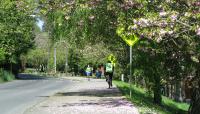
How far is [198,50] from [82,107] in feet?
15.5

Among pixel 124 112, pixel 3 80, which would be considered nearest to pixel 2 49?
pixel 3 80

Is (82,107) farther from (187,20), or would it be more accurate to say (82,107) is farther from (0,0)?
(0,0)

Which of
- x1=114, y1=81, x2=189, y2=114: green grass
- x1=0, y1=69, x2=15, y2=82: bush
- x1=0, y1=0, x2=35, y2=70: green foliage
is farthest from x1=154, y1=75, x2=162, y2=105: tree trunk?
x1=0, y1=0, x2=35, y2=70: green foliage

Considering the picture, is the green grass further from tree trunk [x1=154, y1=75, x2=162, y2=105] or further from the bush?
the bush

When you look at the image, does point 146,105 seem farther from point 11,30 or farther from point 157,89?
point 11,30

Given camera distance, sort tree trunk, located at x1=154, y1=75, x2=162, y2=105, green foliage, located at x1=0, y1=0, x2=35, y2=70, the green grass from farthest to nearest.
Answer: green foliage, located at x1=0, y1=0, x2=35, y2=70
tree trunk, located at x1=154, y1=75, x2=162, y2=105
the green grass

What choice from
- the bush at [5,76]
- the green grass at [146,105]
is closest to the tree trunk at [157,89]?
the green grass at [146,105]

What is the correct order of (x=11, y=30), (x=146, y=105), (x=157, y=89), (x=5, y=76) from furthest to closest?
1. (x=11, y=30)
2. (x=5, y=76)
3. (x=157, y=89)
4. (x=146, y=105)

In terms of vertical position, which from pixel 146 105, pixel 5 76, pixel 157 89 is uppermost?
pixel 5 76

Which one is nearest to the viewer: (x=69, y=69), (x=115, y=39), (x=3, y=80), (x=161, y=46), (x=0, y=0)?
(x=161, y=46)

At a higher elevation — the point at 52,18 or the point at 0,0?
the point at 0,0

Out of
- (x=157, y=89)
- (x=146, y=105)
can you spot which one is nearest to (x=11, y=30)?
(x=157, y=89)

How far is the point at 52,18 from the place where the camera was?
22.9 m

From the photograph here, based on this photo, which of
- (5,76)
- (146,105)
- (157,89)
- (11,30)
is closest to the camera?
(146,105)
